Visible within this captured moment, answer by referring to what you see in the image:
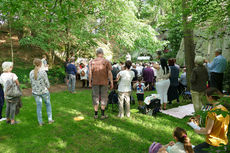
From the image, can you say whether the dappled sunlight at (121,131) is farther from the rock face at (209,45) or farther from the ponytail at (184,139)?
the rock face at (209,45)

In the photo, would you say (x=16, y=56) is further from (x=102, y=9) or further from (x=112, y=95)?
(x=112, y=95)

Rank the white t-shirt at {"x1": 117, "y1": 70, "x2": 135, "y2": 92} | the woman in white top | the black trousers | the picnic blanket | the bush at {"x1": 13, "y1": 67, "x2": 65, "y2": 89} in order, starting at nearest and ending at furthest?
the white t-shirt at {"x1": 117, "y1": 70, "x2": 135, "y2": 92} < the picnic blanket < the woman in white top < the black trousers < the bush at {"x1": 13, "y1": 67, "x2": 65, "y2": 89}

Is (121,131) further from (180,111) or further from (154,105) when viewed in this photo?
(180,111)

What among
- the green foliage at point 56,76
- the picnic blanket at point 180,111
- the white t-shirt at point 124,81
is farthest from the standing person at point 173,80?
the green foliage at point 56,76

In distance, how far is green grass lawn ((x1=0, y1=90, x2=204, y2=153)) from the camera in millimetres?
3665

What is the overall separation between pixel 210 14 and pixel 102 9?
8.97 metres

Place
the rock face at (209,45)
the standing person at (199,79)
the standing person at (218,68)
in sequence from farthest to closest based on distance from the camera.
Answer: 1. the rock face at (209,45)
2. the standing person at (218,68)
3. the standing person at (199,79)

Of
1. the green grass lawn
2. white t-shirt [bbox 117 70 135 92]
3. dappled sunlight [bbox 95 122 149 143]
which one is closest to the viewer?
the green grass lawn

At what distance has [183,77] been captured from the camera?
8445 millimetres

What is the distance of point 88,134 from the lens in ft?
14.1

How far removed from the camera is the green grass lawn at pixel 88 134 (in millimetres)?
3665

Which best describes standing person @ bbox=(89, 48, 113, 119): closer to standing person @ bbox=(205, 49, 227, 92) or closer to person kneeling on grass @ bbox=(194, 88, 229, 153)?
person kneeling on grass @ bbox=(194, 88, 229, 153)

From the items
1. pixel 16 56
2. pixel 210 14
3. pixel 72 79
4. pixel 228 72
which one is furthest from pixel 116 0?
pixel 16 56

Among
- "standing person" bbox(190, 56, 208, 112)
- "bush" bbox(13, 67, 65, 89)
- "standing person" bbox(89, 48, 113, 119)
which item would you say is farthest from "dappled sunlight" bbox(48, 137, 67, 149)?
"bush" bbox(13, 67, 65, 89)
